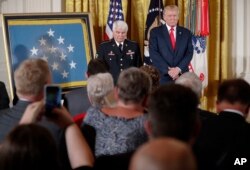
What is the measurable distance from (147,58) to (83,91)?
3.10 metres

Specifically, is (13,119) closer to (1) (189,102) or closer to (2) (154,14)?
(1) (189,102)

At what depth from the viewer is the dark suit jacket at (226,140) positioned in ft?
7.52

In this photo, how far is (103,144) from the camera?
95.7 inches

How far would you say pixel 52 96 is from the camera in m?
1.84

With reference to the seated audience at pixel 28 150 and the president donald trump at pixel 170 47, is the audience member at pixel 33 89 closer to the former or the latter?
the seated audience at pixel 28 150

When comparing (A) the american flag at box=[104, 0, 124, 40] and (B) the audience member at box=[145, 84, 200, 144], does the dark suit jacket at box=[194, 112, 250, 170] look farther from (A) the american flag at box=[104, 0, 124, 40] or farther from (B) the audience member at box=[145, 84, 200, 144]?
(A) the american flag at box=[104, 0, 124, 40]

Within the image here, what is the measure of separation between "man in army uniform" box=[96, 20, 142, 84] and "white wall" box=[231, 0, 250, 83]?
2.00 meters

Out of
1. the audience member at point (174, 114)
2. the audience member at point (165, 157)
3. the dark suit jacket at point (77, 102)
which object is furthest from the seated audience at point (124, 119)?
the audience member at point (165, 157)

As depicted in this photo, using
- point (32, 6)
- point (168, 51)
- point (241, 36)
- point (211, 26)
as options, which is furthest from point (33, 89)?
point (241, 36)

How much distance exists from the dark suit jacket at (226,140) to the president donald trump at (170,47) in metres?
3.29

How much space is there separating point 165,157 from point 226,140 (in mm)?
1296

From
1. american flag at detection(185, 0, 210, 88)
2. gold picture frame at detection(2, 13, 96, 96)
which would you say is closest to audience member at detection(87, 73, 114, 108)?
gold picture frame at detection(2, 13, 96, 96)

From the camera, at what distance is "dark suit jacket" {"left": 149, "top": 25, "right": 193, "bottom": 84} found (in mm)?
5727

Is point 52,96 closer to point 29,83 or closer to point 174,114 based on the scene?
point 174,114
